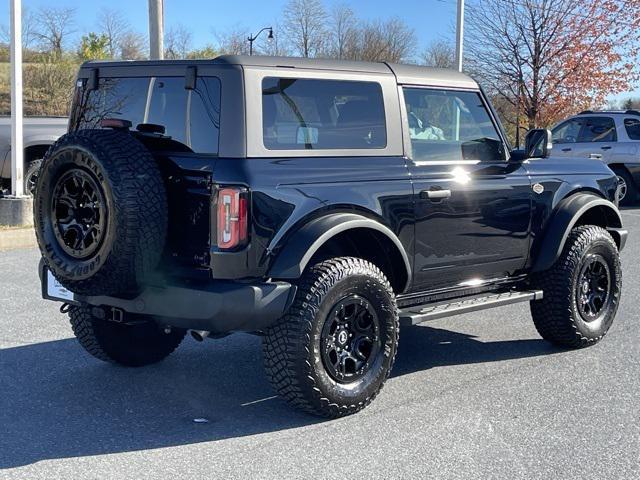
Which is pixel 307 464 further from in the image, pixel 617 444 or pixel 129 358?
pixel 129 358

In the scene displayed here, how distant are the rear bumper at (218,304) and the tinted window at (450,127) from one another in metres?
1.44

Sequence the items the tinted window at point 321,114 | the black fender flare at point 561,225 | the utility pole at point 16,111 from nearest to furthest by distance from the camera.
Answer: the tinted window at point 321,114 < the black fender flare at point 561,225 < the utility pole at point 16,111

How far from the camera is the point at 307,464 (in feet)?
12.8

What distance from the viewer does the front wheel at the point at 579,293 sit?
586 centimetres

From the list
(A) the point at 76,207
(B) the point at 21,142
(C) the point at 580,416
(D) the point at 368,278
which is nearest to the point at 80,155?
(A) the point at 76,207

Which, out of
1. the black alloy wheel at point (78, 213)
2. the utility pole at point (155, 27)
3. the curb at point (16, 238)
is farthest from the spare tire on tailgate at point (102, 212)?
the utility pole at point (155, 27)

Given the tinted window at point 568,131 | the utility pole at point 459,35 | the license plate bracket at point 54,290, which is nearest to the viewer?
the license plate bracket at point 54,290

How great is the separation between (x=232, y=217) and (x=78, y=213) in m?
0.82

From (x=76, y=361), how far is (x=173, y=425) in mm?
1424

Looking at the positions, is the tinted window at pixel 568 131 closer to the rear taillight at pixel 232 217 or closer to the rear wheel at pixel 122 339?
the rear wheel at pixel 122 339

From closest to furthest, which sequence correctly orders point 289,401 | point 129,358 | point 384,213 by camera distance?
point 289,401 → point 384,213 → point 129,358

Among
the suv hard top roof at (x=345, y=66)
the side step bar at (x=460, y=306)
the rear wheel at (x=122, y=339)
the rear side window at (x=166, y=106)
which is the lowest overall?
the rear wheel at (x=122, y=339)

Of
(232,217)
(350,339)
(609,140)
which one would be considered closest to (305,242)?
(232,217)

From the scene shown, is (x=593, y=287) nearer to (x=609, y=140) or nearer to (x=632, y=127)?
(x=609, y=140)
